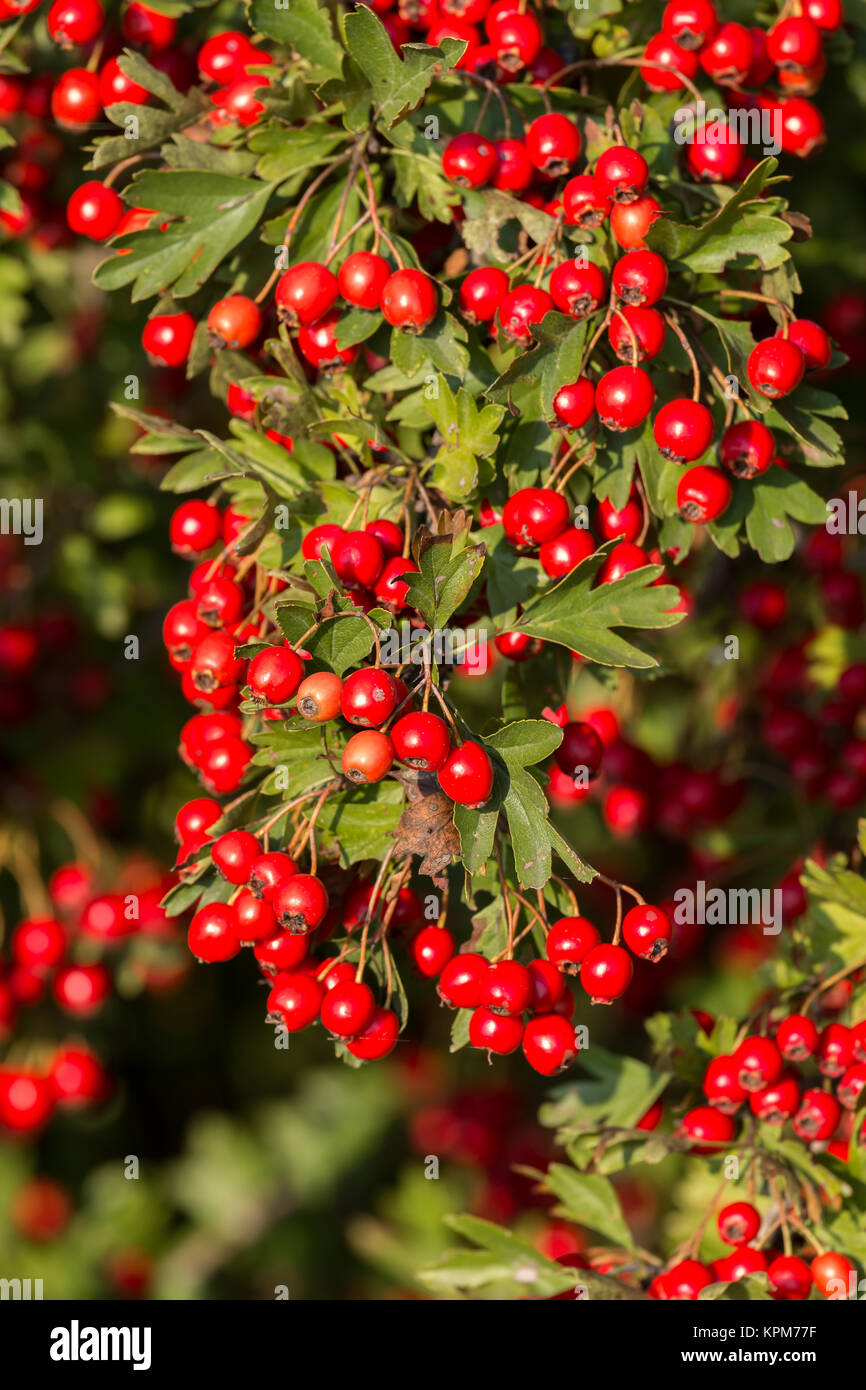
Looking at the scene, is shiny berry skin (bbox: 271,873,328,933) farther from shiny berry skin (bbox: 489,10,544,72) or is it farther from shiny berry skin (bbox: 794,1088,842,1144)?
shiny berry skin (bbox: 489,10,544,72)

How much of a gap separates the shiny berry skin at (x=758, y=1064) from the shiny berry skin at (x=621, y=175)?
1606 mm

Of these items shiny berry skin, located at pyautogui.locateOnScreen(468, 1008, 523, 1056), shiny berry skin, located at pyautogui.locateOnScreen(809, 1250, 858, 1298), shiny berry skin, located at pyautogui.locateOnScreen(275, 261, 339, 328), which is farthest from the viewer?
shiny berry skin, located at pyautogui.locateOnScreen(809, 1250, 858, 1298)

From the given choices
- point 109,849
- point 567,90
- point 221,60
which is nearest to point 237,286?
point 221,60

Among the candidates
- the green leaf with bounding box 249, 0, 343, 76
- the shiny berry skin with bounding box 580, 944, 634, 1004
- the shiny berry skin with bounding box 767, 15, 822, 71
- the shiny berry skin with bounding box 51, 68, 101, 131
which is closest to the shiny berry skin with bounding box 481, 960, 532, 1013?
the shiny berry skin with bounding box 580, 944, 634, 1004

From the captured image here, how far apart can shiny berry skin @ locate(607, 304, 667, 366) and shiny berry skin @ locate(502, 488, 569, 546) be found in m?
0.26

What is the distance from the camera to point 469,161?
207 centimetres

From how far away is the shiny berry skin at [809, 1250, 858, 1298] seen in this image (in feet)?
7.50

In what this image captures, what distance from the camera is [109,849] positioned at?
4059mm

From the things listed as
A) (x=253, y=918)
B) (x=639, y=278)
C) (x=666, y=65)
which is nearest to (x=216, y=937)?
(x=253, y=918)

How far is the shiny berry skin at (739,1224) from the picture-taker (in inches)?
94.9

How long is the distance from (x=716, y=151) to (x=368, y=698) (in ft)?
3.94

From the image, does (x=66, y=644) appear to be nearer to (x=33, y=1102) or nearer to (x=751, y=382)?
(x=33, y=1102)

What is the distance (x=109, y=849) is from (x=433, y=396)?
2488 millimetres
